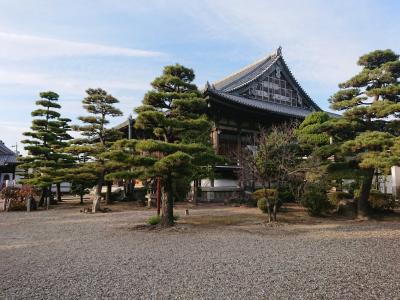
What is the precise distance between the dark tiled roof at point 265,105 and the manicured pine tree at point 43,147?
10.1 m

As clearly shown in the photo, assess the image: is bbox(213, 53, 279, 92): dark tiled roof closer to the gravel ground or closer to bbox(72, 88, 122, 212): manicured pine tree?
bbox(72, 88, 122, 212): manicured pine tree

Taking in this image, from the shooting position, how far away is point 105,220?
A: 1405 cm

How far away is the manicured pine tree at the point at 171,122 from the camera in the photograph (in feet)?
36.0

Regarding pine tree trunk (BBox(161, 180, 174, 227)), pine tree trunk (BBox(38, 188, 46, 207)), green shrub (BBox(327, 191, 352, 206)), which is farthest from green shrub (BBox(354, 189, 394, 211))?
pine tree trunk (BBox(38, 188, 46, 207))

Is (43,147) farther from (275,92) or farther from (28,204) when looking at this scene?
(275,92)

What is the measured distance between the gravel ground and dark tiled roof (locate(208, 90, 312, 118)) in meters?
10.1

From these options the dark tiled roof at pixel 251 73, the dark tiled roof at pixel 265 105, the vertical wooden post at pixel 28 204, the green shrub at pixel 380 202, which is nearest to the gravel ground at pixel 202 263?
the green shrub at pixel 380 202

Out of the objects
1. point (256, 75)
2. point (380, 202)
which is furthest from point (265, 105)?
point (380, 202)

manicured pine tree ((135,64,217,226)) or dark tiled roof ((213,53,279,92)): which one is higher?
dark tiled roof ((213,53,279,92))

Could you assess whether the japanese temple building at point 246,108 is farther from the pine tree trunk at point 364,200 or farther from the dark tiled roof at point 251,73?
the pine tree trunk at point 364,200

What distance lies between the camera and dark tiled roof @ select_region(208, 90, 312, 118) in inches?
767

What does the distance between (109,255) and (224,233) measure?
4.06 metres

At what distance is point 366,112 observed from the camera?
13.4 m

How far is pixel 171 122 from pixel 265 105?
1467cm
